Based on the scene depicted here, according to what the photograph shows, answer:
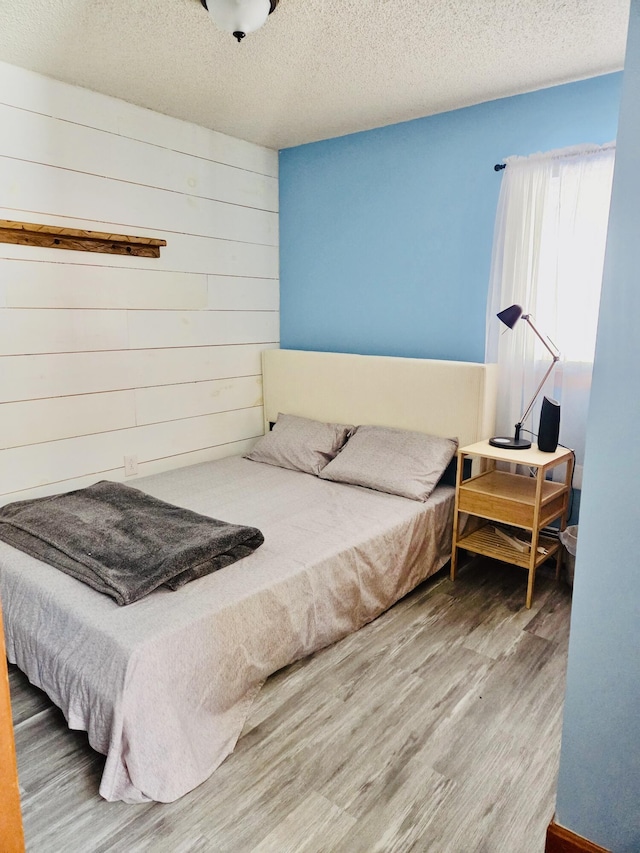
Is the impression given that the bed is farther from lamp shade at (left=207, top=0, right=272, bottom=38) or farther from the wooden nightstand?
lamp shade at (left=207, top=0, right=272, bottom=38)

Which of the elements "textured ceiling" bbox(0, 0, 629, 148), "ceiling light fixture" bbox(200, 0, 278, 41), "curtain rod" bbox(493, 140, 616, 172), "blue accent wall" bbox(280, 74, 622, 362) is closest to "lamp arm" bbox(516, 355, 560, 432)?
"blue accent wall" bbox(280, 74, 622, 362)

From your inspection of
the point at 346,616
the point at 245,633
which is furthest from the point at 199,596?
the point at 346,616

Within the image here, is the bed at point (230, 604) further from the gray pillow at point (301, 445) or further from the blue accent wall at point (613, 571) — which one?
the blue accent wall at point (613, 571)

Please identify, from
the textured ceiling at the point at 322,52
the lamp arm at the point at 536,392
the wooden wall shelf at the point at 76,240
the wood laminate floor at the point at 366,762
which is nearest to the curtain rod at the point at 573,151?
the textured ceiling at the point at 322,52

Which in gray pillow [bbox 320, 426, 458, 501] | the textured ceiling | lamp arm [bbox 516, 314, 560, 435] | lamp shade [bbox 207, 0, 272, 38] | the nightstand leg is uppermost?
the textured ceiling

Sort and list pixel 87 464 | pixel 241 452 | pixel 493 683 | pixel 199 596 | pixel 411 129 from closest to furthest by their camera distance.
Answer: pixel 199 596, pixel 493 683, pixel 87 464, pixel 411 129, pixel 241 452

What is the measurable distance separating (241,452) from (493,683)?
2.16 metres

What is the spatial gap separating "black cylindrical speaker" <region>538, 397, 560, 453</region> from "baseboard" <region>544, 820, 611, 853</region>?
1581 mm

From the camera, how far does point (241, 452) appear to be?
12.3 ft

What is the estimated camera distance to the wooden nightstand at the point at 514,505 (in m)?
2.55

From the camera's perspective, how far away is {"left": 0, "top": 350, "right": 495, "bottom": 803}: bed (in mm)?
1619

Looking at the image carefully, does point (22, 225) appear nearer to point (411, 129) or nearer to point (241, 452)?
point (241, 452)

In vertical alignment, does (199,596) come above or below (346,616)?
above

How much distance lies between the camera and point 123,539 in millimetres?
2145
